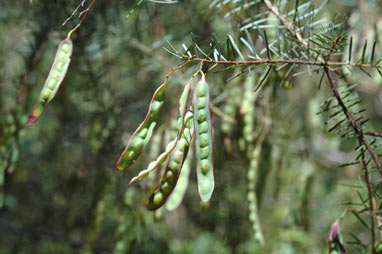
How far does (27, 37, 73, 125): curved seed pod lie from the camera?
57cm

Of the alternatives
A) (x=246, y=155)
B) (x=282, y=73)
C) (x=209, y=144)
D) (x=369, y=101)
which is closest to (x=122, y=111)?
(x=246, y=155)

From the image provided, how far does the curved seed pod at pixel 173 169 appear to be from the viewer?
507mm

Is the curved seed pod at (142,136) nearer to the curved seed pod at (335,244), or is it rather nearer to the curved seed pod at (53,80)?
the curved seed pod at (53,80)

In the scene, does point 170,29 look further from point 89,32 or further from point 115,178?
point 115,178

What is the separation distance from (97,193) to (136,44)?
0.45m

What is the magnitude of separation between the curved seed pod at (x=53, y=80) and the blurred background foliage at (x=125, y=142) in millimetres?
274

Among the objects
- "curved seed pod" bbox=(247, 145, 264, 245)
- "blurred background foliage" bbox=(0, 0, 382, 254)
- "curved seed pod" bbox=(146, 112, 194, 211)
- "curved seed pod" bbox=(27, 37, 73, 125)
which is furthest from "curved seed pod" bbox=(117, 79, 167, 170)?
"curved seed pod" bbox=(247, 145, 264, 245)

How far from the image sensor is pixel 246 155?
953mm

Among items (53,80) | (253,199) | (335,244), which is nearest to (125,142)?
(253,199)

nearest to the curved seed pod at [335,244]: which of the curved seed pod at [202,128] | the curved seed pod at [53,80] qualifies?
the curved seed pod at [202,128]

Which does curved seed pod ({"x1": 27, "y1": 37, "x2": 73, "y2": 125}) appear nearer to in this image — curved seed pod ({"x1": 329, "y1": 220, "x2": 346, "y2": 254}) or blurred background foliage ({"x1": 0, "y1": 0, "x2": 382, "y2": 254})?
blurred background foliage ({"x1": 0, "y1": 0, "x2": 382, "y2": 254})

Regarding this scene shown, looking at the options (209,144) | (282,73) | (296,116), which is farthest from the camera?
(296,116)

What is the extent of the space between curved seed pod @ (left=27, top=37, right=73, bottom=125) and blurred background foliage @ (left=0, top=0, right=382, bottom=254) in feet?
0.90

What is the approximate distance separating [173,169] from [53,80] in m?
0.23
